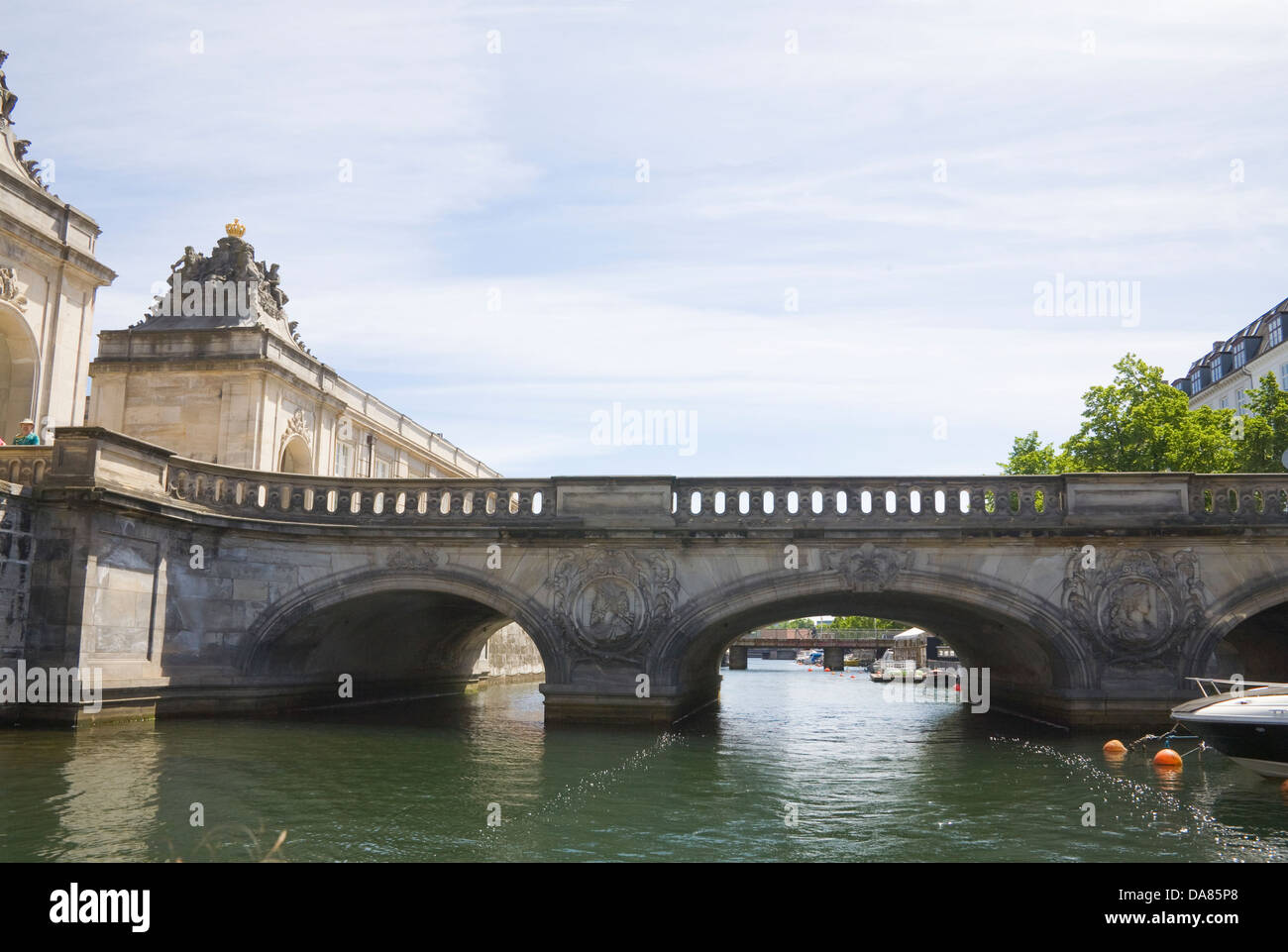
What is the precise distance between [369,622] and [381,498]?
461 cm

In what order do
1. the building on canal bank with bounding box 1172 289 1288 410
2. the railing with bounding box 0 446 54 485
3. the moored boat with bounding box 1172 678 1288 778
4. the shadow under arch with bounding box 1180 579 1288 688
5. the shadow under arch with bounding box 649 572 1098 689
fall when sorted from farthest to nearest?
1. the building on canal bank with bounding box 1172 289 1288 410
2. the shadow under arch with bounding box 649 572 1098 689
3. the shadow under arch with bounding box 1180 579 1288 688
4. the railing with bounding box 0 446 54 485
5. the moored boat with bounding box 1172 678 1288 778

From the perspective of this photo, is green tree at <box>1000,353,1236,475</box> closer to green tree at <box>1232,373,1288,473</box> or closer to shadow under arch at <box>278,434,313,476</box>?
green tree at <box>1232,373,1288,473</box>

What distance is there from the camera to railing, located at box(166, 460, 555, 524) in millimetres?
20094

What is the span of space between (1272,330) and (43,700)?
5606 centimetres

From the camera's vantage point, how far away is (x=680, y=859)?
9430mm

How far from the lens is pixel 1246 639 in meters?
22.9

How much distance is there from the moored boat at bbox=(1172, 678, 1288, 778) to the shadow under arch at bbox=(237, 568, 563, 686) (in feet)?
35.3

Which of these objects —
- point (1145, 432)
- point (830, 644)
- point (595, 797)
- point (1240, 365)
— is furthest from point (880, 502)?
point (830, 644)

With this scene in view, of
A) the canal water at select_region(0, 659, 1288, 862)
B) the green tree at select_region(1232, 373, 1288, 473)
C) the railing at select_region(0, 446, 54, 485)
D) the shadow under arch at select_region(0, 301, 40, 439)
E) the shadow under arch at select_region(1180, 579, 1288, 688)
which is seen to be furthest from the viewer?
the green tree at select_region(1232, 373, 1288, 473)

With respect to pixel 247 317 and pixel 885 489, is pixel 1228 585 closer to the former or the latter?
pixel 885 489

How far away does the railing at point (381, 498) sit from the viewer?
65.9ft

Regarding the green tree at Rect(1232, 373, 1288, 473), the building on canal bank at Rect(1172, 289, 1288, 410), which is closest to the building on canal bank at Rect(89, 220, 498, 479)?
the green tree at Rect(1232, 373, 1288, 473)
